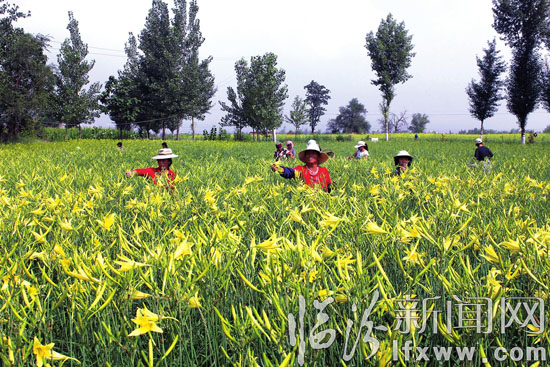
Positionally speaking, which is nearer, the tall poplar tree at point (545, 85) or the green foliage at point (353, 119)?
the tall poplar tree at point (545, 85)

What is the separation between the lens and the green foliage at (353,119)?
102 m

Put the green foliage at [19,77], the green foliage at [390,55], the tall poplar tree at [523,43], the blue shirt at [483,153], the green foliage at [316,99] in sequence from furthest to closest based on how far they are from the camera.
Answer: the green foliage at [316,99], the green foliage at [390,55], the tall poplar tree at [523,43], the green foliage at [19,77], the blue shirt at [483,153]

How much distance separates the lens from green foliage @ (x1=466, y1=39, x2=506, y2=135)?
3475cm

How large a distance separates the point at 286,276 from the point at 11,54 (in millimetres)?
29697

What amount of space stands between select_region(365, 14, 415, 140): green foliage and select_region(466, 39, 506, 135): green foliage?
23.0 ft

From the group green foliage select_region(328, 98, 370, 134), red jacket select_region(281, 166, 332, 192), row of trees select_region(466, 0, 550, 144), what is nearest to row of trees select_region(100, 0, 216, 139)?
row of trees select_region(466, 0, 550, 144)

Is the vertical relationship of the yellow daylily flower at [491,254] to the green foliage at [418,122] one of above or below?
below

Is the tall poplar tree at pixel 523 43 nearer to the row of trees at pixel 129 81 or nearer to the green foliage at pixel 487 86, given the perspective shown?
the green foliage at pixel 487 86

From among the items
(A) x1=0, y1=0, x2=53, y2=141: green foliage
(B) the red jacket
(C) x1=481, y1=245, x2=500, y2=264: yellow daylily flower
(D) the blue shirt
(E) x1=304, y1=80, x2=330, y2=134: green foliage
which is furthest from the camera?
(E) x1=304, y1=80, x2=330, y2=134: green foliage

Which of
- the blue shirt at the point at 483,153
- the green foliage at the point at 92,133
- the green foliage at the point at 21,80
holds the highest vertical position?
the green foliage at the point at 21,80

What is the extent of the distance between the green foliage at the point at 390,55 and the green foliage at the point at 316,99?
197 feet

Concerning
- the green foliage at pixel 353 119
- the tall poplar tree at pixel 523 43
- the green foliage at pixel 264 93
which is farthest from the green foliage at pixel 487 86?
the green foliage at pixel 353 119

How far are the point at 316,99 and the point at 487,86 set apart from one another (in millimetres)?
65114

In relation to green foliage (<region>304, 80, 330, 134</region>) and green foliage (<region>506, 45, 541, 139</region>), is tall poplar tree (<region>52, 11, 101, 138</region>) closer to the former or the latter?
green foliage (<region>506, 45, 541, 139</region>)
